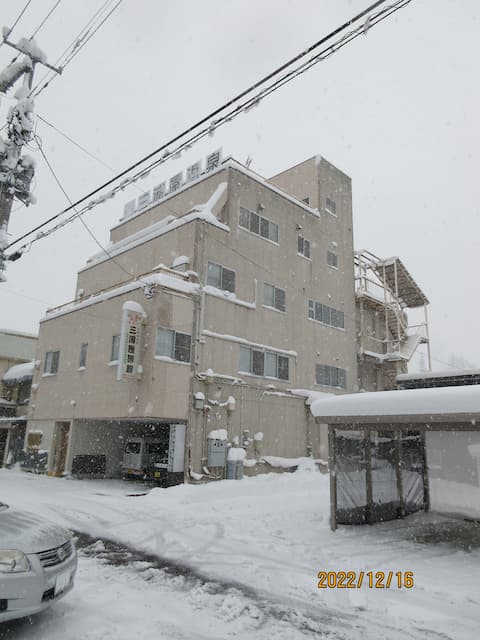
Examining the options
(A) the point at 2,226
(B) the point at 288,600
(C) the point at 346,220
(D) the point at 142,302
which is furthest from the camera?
(C) the point at 346,220

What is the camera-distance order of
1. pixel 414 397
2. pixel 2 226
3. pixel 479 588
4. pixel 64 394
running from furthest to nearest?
1. pixel 64 394
2. pixel 2 226
3. pixel 414 397
4. pixel 479 588

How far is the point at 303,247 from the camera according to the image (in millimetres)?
25750

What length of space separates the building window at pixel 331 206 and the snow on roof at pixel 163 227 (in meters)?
8.67

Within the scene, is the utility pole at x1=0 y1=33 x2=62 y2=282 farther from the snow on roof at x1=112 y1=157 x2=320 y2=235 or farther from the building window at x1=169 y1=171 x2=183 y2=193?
the building window at x1=169 y1=171 x2=183 y2=193

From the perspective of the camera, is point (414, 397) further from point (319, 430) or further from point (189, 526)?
point (319, 430)

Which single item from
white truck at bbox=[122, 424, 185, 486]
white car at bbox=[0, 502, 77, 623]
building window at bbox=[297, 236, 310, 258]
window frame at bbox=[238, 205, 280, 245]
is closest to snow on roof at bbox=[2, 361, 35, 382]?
white truck at bbox=[122, 424, 185, 486]

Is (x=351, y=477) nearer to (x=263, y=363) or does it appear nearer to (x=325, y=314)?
(x=263, y=363)

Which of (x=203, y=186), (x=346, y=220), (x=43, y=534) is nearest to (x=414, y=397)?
(x=43, y=534)

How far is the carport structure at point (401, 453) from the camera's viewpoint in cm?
846

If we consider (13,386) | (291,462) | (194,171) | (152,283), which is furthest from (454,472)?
(13,386)

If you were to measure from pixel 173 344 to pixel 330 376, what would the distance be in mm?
10987

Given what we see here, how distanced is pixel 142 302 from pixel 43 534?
13.9 m

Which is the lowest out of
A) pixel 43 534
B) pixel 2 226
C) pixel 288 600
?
pixel 288 600

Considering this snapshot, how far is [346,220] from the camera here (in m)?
29.5
